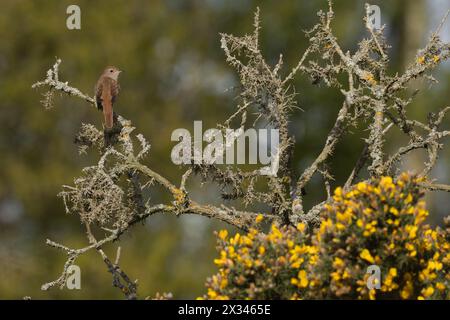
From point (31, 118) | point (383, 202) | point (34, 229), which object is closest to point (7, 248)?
point (34, 229)

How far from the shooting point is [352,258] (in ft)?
20.6

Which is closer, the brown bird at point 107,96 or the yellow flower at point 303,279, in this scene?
the yellow flower at point 303,279

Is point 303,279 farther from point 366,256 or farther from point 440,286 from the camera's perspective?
point 440,286

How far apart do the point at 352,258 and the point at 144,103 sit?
71.7ft

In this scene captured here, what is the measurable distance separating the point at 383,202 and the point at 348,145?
2077 cm

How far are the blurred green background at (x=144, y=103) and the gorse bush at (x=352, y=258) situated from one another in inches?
718

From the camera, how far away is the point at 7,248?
25922mm

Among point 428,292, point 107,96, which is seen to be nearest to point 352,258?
point 428,292

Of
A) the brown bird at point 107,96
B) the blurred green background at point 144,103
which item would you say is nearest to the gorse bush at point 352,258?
the brown bird at point 107,96

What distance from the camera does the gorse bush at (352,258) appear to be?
244 inches

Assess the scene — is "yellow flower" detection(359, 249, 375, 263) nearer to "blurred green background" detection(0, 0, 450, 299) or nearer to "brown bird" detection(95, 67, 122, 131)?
"brown bird" detection(95, 67, 122, 131)

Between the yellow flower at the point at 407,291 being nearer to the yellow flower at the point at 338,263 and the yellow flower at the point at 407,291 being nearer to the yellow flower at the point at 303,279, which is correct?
the yellow flower at the point at 338,263

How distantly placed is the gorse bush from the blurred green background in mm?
18243

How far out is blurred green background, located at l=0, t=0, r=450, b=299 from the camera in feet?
83.8
